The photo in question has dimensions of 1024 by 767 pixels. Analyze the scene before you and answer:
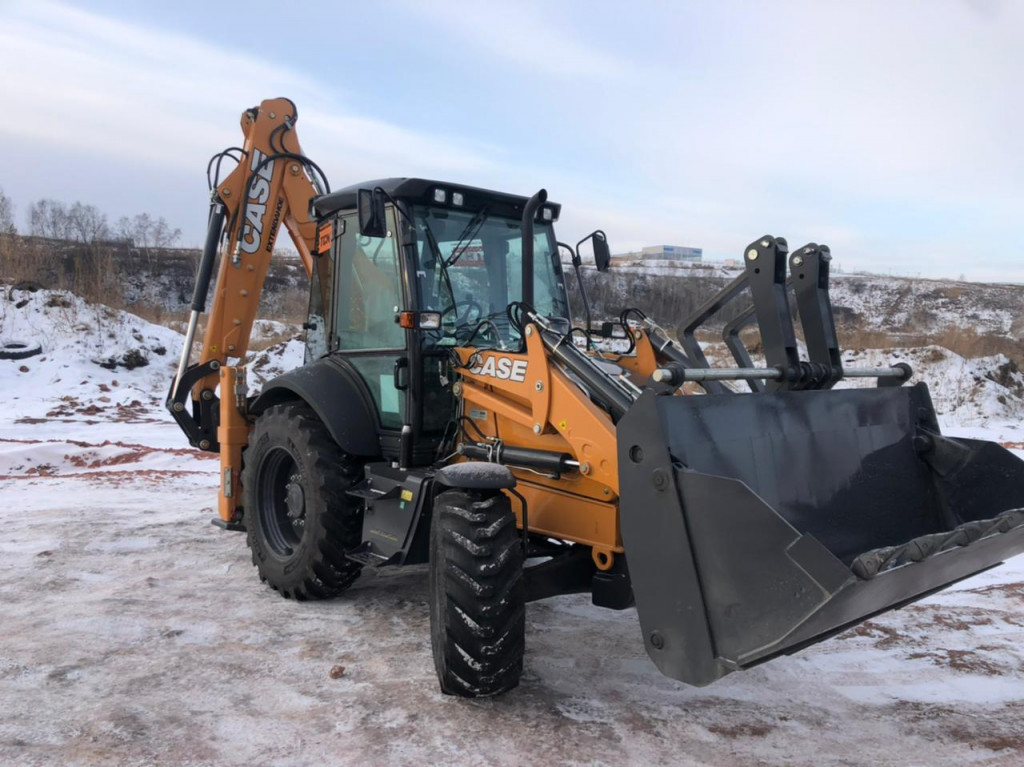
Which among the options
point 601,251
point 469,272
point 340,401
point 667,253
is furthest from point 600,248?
point 667,253

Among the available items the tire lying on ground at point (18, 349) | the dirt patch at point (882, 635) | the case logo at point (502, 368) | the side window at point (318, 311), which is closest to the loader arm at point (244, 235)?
the side window at point (318, 311)

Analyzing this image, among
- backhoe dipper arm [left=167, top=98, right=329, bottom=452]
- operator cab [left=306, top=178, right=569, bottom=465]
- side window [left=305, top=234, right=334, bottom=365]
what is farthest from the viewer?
backhoe dipper arm [left=167, top=98, right=329, bottom=452]

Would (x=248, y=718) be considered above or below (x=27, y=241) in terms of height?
below

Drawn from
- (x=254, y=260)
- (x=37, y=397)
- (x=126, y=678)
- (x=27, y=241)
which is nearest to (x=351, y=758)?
(x=126, y=678)

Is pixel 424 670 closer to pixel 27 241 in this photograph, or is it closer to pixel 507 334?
pixel 507 334

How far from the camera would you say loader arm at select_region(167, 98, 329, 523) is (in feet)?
21.0

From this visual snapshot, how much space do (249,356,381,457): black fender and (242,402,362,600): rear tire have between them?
5.7 inches

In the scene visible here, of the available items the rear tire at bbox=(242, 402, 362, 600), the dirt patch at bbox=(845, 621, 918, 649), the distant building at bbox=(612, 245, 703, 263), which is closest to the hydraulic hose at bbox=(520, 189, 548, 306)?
the rear tire at bbox=(242, 402, 362, 600)

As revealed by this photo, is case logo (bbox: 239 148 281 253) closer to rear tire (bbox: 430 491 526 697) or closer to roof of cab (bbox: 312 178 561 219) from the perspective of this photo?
roof of cab (bbox: 312 178 561 219)

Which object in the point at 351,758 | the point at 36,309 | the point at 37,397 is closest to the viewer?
the point at 351,758

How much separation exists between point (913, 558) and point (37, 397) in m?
14.6

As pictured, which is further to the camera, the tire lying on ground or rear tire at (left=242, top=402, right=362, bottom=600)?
the tire lying on ground

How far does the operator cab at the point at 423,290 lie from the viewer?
463 centimetres

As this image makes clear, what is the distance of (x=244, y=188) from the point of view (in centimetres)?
640
